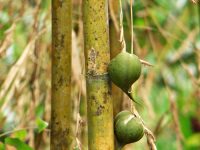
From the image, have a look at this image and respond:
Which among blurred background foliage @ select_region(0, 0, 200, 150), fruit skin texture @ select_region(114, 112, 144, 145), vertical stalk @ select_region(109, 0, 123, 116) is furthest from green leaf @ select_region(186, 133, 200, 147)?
fruit skin texture @ select_region(114, 112, 144, 145)

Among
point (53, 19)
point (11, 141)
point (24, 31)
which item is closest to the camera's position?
point (53, 19)

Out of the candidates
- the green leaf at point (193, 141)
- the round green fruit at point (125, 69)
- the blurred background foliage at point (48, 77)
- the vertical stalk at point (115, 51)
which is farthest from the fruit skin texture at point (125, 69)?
the green leaf at point (193, 141)

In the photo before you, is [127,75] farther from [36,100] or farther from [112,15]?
[36,100]

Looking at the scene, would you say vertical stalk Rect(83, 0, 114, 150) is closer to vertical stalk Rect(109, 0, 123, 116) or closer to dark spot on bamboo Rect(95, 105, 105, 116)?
dark spot on bamboo Rect(95, 105, 105, 116)

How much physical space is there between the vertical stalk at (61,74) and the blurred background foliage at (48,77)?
35 mm

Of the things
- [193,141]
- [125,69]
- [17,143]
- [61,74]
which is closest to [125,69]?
[125,69]

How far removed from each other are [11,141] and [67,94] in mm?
179

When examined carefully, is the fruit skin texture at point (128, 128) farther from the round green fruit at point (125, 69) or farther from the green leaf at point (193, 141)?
the green leaf at point (193, 141)

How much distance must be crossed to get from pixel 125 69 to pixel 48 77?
0.74 metres

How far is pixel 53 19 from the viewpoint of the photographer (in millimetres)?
967

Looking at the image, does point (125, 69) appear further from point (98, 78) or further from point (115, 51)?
Result: point (115, 51)

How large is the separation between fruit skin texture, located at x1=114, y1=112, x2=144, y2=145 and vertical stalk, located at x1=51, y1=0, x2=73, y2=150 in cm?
15

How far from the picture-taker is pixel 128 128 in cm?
84

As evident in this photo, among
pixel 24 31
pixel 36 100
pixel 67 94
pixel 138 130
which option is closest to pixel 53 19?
pixel 67 94
